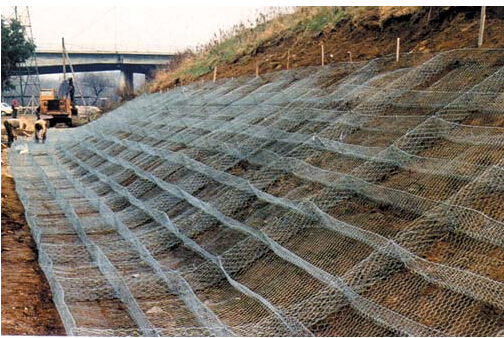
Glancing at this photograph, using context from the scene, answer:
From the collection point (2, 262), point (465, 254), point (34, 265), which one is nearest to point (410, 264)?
point (465, 254)

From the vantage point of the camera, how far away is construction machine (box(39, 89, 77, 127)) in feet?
66.2

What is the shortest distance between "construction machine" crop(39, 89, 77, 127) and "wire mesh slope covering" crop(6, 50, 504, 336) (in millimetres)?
12783

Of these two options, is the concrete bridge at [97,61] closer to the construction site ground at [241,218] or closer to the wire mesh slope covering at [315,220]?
the construction site ground at [241,218]

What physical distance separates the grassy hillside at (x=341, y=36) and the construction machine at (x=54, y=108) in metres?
4.75

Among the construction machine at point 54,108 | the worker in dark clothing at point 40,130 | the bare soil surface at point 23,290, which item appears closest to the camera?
the bare soil surface at point 23,290

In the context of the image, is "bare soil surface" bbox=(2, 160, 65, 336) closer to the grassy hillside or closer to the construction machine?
the grassy hillside

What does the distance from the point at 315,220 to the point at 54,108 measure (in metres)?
18.2

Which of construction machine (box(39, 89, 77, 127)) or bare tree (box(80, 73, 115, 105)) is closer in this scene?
construction machine (box(39, 89, 77, 127))

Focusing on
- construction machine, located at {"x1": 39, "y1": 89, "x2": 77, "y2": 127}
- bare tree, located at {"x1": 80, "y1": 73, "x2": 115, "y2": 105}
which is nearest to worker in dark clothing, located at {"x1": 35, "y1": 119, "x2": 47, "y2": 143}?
construction machine, located at {"x1": 39, "y1": 89, "x2": 77, "y2": 127}

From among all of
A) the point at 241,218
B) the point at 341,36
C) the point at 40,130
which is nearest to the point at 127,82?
the point at 40,130

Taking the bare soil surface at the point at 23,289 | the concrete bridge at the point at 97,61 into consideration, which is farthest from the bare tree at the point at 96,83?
the bare soil surface at the point at 23,289

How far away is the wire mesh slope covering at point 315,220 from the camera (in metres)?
3.22

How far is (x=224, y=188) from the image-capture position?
5918 mm

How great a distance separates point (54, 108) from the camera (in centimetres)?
2048
